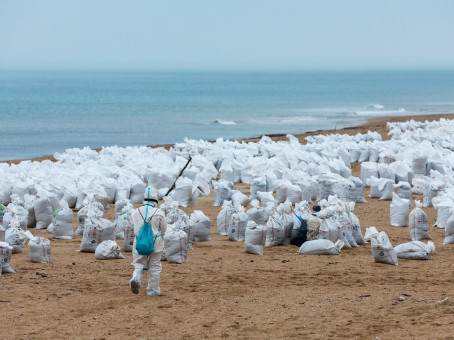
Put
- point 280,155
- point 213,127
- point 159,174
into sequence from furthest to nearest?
point 213,127 → point 280,155 → point 159,174

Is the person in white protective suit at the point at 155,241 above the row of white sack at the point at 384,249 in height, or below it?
above

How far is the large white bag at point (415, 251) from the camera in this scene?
8.80 metres

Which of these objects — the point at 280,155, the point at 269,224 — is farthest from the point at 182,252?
the point at 280,155

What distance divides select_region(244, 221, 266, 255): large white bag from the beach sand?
0.39 feet

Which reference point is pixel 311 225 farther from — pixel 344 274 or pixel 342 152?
pixel 342 152

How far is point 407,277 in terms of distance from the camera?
7.95 metres

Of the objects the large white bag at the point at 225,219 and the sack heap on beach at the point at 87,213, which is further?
the large white bag at the point at 225,219

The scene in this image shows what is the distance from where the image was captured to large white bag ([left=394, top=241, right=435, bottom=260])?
8797 millimetres

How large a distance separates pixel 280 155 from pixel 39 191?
19.6 ft

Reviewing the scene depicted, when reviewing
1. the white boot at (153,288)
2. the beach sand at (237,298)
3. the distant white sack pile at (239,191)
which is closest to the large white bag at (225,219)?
the distant white sack pile at (239,191)

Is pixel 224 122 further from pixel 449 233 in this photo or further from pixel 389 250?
pixel 389 250

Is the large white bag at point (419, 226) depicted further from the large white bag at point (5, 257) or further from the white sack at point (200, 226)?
the large white bag at point (5, 257)

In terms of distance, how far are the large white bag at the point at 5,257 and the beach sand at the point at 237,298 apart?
15cm

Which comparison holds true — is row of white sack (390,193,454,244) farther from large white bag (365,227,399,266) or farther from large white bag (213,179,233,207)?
large white bag (213,179,233,207)
